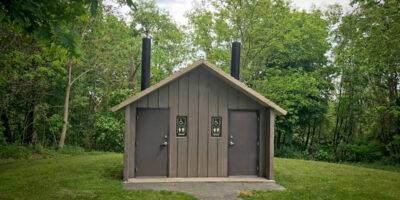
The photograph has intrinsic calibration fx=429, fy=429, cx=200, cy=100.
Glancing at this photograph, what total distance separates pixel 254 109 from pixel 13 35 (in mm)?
10094

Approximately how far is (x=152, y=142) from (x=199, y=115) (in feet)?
A: 5.50

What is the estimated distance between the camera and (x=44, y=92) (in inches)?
910

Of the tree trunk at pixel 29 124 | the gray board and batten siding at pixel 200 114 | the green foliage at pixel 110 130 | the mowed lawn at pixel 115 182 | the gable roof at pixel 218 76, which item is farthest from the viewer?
the green foliage at pixel 110 130

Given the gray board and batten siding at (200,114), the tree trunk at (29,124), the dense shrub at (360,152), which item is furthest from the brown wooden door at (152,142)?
the dense shrub at (360,152)

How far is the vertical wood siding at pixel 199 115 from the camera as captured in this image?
1327 centimetres

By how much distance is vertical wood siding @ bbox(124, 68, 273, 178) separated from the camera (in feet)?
43.5

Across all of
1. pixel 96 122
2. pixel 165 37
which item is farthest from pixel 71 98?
pixel 165 37

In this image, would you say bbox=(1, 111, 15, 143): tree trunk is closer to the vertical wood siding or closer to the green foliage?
the green foliage

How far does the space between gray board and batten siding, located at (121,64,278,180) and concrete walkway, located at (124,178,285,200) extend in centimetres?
56

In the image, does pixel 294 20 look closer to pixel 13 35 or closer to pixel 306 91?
pixel 306 91

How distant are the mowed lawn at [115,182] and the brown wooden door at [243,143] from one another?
3.71ft

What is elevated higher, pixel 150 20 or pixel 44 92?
pixel 150 20

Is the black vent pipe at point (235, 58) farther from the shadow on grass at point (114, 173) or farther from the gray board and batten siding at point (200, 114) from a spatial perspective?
the shadow on grass at point (114, 173)

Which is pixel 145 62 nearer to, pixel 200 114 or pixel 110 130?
pixel 200 114
